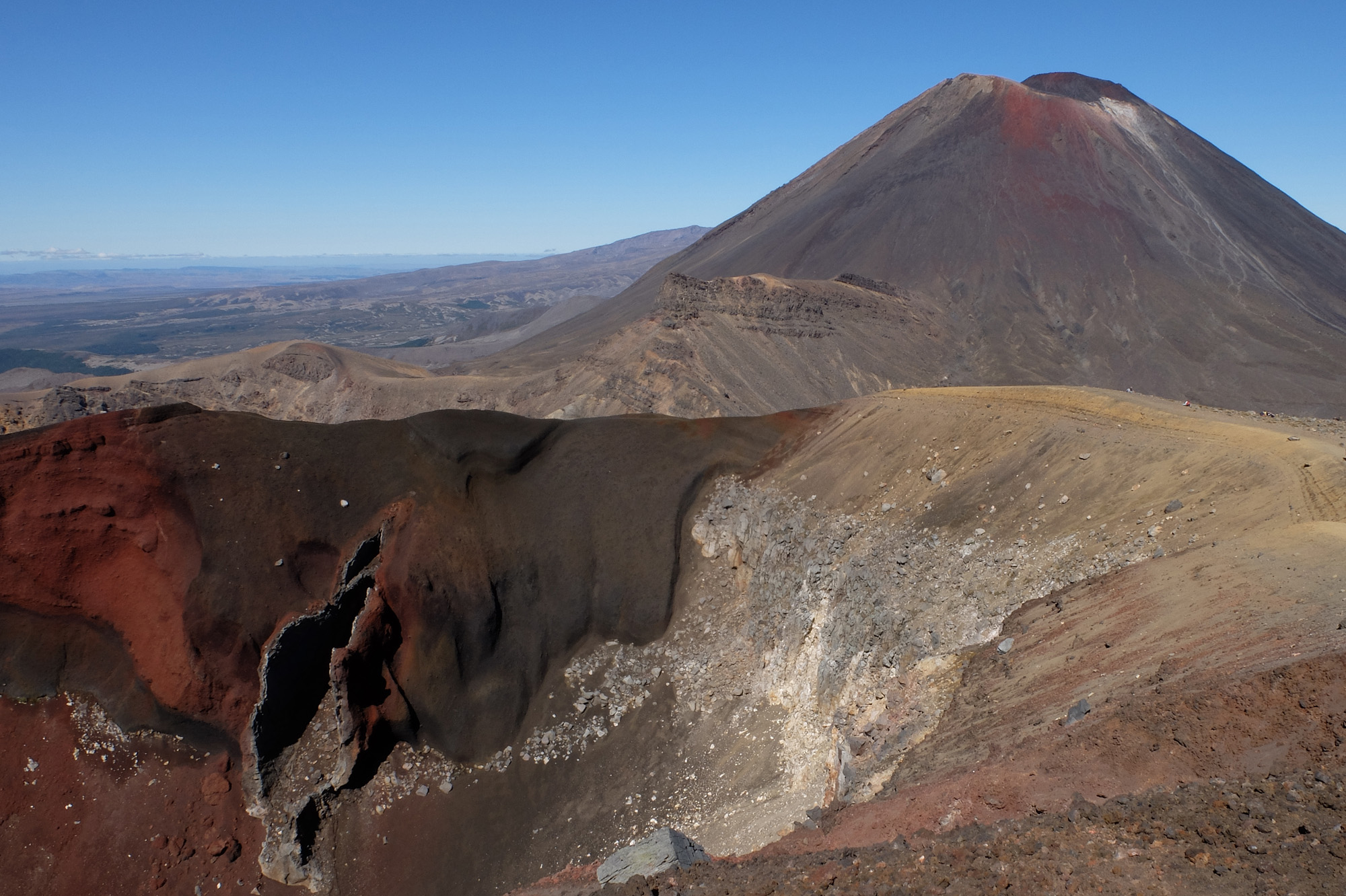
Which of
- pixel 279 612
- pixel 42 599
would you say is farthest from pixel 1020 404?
pixel 42 599

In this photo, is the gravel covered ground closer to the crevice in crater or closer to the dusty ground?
the dusty ground

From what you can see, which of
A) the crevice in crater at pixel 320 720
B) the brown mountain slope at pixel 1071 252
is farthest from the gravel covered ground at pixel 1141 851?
the brown mountain slope at pixel 1071 252

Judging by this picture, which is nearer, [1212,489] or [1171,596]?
[1171,596]

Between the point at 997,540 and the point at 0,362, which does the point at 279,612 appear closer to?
the point at 997,540

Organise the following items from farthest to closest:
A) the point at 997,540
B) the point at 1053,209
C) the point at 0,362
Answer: the point at 0,362, the point at 1053,209, the point at 997,540

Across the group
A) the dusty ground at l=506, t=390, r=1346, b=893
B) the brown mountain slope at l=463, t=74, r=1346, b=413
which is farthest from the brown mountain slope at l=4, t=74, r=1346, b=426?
the dusty ground at l=506, t=390, r=1346, b=893

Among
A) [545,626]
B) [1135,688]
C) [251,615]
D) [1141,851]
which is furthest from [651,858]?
[251,615]
